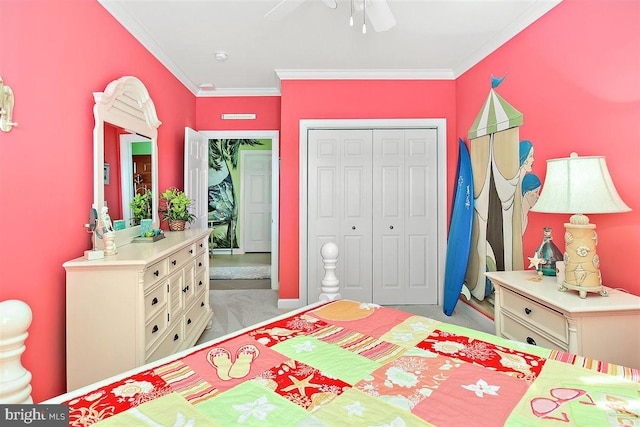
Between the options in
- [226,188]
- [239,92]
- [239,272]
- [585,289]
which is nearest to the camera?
[585,289]

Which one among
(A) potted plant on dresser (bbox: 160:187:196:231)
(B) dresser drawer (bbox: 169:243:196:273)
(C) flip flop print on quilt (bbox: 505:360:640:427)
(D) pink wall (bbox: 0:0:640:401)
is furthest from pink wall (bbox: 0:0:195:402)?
(C) flip flop print on quilt (bbox: 505:360:640:427)

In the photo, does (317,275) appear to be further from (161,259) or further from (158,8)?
(158,8)

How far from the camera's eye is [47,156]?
1879 mm

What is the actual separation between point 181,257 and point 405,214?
245 cm

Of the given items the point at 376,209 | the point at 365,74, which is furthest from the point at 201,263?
the point at 365,74

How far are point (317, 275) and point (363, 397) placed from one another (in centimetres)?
300

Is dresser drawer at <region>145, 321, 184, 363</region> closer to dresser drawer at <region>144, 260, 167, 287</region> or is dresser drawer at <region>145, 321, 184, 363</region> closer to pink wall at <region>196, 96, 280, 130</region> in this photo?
dresser drawer at <region>144, 260, 167, 287</region>

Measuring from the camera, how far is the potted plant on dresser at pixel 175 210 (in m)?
3.28

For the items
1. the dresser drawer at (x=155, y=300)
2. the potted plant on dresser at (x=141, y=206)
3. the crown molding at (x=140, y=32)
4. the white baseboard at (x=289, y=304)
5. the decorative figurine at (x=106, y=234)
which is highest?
the crown molding at (x=140, y=32)

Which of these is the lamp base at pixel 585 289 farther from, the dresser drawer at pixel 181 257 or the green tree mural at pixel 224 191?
the green tree mural at pixel 224 191

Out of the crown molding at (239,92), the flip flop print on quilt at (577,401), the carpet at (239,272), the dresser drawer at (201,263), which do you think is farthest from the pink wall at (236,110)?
the flip flop print on quilt at (577,401)

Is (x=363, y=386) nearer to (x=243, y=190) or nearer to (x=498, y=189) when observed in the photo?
(x=498, y=189)

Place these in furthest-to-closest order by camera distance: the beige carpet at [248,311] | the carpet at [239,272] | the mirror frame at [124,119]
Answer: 1. the carpet at [239,272]
2. the beige carpet at [248,311]
3. the mirror frame at [124,119]

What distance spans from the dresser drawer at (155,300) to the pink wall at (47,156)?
0.46 meters
